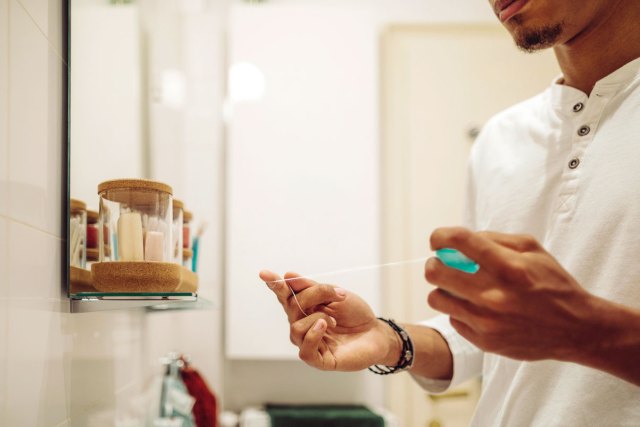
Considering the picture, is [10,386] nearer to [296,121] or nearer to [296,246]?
[296,246]

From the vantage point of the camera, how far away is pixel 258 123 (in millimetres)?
1716

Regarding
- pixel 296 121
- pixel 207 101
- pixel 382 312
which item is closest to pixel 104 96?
pixel 296 121

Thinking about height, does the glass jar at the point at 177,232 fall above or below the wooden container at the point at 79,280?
above

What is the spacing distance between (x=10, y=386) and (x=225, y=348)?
3.92ft

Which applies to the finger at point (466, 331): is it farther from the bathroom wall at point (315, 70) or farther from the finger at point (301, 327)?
the bathroom wall at point (315, 70)

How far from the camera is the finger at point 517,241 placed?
→ 48 centimetres

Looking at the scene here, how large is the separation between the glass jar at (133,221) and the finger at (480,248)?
0.45m

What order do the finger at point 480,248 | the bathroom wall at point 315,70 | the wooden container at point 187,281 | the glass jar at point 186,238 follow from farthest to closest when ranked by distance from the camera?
the bathroom wall at point 315,70 < the glass jar at point 186,238 < the wooden container at point 187,281 < the finger at point 480,248

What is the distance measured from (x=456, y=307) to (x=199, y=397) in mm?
1063

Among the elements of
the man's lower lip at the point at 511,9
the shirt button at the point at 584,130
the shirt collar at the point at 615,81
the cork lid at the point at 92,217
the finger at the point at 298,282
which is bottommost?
the finger at the point at 298,282

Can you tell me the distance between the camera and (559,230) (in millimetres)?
767

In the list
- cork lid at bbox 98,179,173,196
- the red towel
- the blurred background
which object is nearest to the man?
cork lid at bbox 98,179,173,196

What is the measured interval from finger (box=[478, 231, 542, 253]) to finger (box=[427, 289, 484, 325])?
0.06 metres

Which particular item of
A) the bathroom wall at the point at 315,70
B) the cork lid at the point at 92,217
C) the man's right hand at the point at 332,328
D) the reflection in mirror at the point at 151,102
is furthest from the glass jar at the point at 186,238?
the bathroom wall at the point at 315,70
